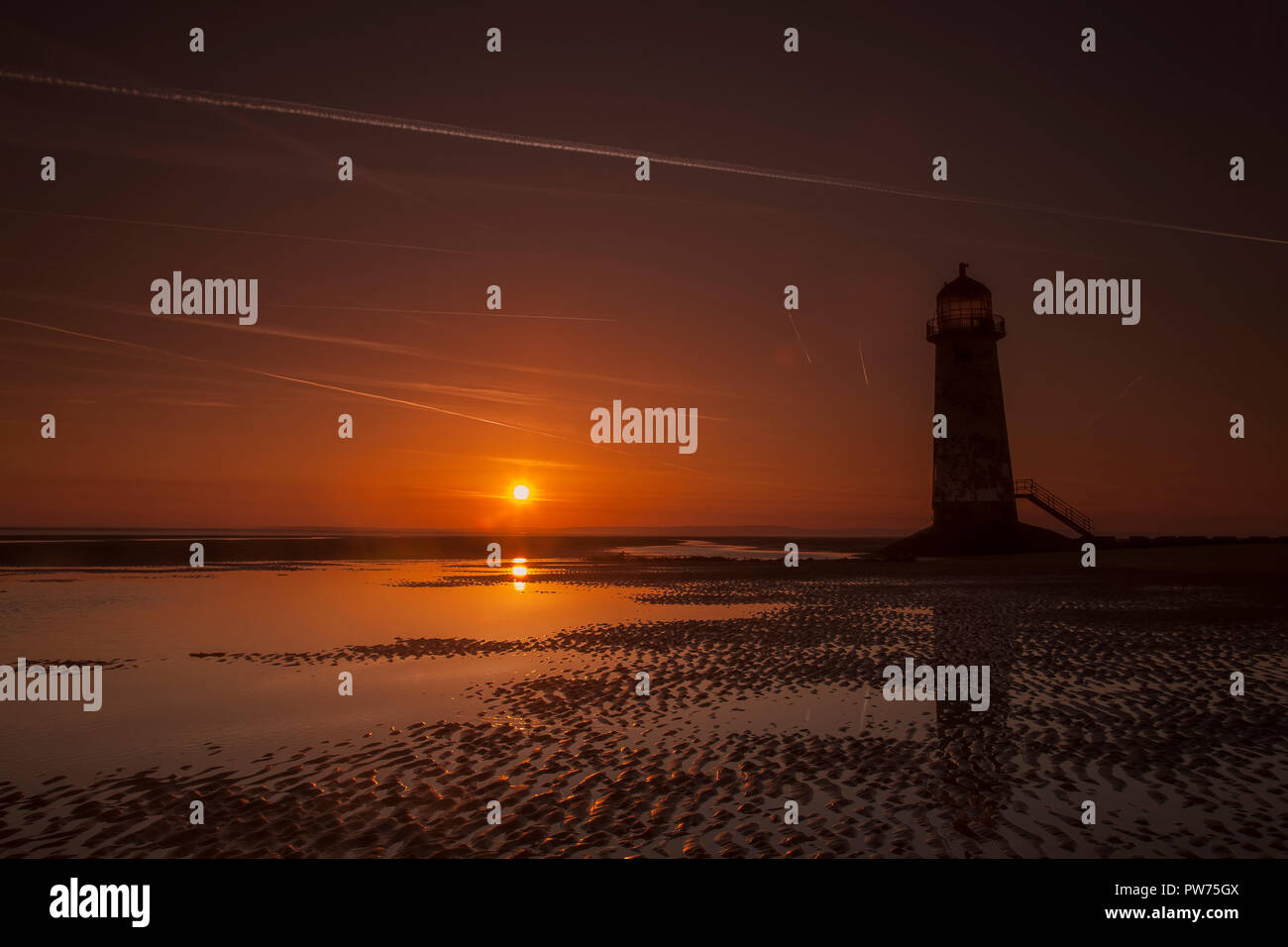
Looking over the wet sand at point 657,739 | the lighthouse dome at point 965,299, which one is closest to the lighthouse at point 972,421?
the lighthouse dome at point 965,299

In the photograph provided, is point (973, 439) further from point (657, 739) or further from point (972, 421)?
point (657, 739)

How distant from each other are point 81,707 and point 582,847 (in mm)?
10827

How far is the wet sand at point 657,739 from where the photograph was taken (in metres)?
7.19

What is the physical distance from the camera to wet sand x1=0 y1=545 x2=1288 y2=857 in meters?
7.19

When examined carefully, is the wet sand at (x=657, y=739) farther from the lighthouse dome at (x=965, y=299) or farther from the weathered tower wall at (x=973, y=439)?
the lighthouse dome at (x=965, y=299)

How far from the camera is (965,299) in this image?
50.4 metres

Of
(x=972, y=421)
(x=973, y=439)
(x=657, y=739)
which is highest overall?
(x=972, y=421)

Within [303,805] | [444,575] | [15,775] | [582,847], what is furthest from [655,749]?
[444,575]

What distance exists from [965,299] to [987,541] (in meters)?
16.2

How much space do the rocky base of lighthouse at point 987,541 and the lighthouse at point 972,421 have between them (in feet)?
1.17

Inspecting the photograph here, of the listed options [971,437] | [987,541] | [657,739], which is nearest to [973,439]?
[971,437]

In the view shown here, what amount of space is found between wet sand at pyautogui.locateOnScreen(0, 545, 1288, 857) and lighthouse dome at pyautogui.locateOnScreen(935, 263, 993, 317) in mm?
29995

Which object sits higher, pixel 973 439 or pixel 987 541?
pixel 973 439

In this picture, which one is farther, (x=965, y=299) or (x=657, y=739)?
(x=965, y=299)
